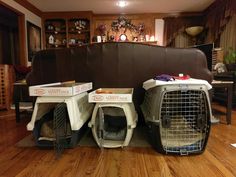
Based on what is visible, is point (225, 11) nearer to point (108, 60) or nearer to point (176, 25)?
point (176, 25)

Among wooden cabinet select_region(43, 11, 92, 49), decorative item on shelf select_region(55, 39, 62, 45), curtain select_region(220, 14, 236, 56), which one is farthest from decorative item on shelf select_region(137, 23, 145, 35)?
decorative item on shelf select_region(55, 39, 62, 45)

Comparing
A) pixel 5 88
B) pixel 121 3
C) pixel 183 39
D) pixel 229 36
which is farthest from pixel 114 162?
pixel 183 39

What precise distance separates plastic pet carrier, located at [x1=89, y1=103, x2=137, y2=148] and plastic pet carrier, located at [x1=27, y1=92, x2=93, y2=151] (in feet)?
0.45

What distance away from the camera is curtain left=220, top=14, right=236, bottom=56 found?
3.69 meters

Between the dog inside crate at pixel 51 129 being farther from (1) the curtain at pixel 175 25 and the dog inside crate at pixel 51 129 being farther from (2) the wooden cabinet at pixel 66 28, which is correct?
(1) the curtain at pixel 175 25

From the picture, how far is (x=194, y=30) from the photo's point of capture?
5008 mm

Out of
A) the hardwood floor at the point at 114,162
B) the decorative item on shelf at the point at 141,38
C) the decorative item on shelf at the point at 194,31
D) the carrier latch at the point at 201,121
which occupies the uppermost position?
the decorative item on shelf at the point at 194,31

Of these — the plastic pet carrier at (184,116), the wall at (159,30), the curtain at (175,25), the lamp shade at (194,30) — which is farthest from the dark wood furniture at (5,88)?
the lamp shade at (194,30)

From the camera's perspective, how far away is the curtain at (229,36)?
12.1ft

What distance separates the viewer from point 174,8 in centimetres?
488

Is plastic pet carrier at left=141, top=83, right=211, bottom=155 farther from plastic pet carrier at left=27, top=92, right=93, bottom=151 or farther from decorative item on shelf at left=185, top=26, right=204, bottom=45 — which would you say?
decorative item on shelf at left=185, top=26, right=204, bottom=45

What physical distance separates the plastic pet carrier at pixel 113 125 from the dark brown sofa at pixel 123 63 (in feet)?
0.97

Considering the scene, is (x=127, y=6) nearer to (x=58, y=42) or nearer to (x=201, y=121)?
(x=58, y=42)

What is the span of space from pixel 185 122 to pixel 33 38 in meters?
4.31
